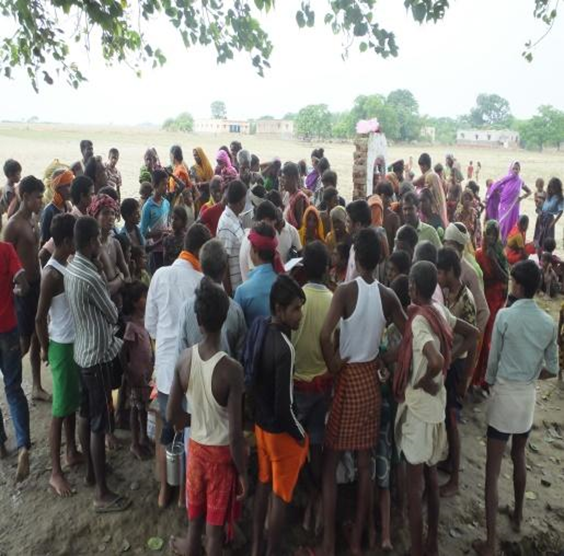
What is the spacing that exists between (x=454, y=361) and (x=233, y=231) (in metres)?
2.20

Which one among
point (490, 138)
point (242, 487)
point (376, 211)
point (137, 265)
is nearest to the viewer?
point (242, 487)

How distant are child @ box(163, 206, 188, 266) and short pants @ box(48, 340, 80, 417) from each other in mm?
1848

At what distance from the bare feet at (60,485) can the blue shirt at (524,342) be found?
299 centimetres

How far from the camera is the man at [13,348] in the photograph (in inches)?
151

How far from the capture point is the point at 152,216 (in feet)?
20.1

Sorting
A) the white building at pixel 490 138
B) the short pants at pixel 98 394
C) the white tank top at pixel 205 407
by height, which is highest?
the white tank top at pixel 205 407

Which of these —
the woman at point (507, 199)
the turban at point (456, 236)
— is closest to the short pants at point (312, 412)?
the turban at point (456, 236)

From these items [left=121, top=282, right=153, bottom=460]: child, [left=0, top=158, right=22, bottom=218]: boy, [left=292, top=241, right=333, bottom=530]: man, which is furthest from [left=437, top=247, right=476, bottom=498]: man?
[left=0, top=158, right=22, bottom=218]: boy

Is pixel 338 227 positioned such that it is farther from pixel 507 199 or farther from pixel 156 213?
pixel 507 199

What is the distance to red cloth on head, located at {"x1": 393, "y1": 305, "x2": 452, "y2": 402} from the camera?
2885 mm

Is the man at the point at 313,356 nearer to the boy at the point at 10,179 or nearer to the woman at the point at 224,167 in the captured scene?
the boy at the point at 10,179

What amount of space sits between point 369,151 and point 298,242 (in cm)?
538

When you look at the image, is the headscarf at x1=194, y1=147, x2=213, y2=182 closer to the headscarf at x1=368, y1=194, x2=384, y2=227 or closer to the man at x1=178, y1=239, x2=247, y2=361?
the headscarf at x1=368, y1=194, x2=384, y2=227

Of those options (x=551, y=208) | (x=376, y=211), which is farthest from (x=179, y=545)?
(x=551, y=208)
